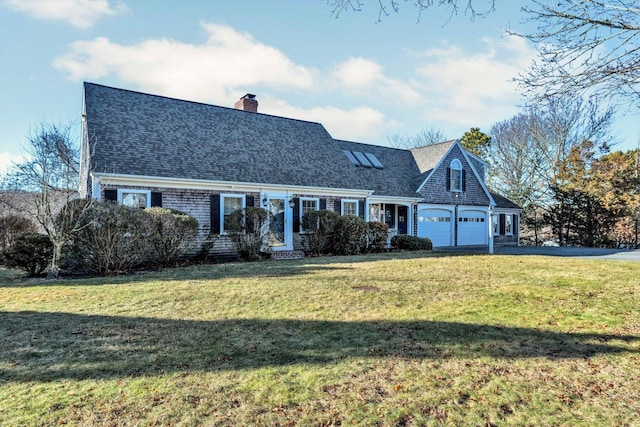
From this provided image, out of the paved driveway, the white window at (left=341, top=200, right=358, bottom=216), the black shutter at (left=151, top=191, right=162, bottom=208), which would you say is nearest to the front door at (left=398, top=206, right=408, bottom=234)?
the paved driveway

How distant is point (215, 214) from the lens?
1312cm

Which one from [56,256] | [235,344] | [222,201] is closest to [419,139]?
[222,201]

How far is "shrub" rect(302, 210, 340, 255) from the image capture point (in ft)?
45.7

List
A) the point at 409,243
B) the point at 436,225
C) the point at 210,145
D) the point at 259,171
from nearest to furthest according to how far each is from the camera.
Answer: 1. the point at 210,145
2. the point at 259,171
3. the point at 409,243
4. the point at 436,225

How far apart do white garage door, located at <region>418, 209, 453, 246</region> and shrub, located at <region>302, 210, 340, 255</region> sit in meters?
7.78

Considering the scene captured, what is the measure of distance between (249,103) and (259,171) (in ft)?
18.4

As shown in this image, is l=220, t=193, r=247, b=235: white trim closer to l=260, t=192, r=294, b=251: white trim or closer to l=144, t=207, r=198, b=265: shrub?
l=260, t=192, r=294, b=251: white trim

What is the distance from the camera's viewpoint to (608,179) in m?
22.8

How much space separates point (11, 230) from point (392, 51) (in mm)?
12506

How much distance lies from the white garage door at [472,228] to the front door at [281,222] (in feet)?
37.4

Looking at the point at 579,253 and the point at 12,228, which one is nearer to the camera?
the point at 12,228

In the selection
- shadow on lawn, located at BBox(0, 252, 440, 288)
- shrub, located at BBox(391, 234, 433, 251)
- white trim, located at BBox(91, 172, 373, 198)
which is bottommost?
shadow on lawn, located at BBox(0, 252, 440, 288)

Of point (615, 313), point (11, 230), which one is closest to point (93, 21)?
point (11, 230)

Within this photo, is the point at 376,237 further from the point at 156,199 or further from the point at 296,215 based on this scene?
the point at 156,199
